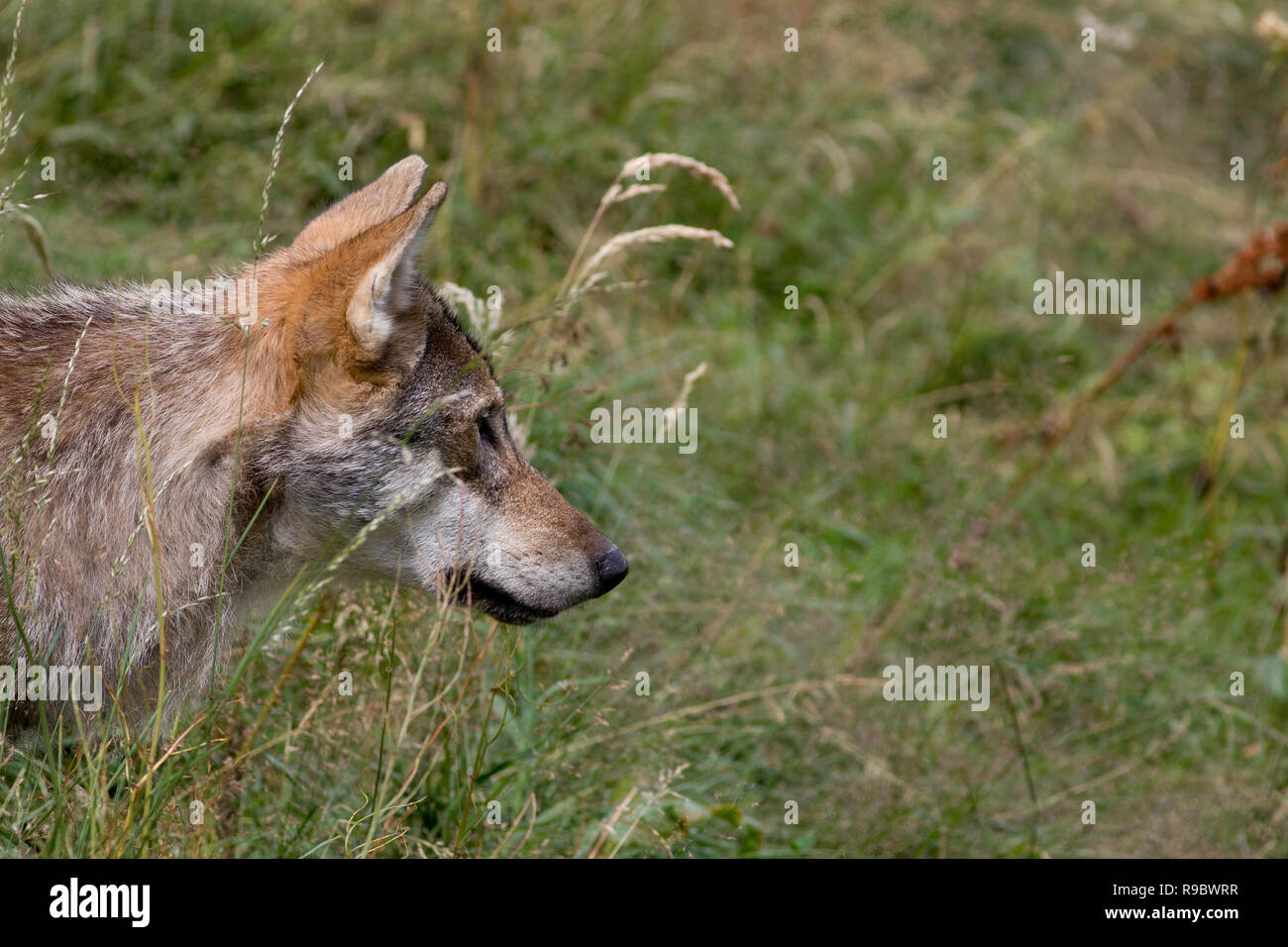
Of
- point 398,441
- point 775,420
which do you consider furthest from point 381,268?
point 775,420

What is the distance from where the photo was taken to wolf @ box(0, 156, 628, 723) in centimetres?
297

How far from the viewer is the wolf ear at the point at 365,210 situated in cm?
344

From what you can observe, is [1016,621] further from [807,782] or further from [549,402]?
[549,402]

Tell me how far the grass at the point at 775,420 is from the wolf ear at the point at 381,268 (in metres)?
0.37

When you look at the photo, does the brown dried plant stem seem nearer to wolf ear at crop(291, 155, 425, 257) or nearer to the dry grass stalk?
the dry grass stalk

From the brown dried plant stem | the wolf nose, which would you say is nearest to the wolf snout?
the wolf nose

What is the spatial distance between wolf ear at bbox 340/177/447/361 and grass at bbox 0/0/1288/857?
375 millimetres

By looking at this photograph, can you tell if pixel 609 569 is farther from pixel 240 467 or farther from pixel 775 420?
pixel 775 420

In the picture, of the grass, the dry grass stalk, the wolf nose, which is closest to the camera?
the wolf nose

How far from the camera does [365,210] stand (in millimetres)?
3535

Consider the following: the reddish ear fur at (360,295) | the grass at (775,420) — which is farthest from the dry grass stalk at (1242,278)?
the reddish ear fur at (360,295)

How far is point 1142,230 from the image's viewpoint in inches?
316

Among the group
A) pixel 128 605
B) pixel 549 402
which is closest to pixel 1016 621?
pixel 549 402

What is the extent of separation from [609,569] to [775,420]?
9.35 feet
